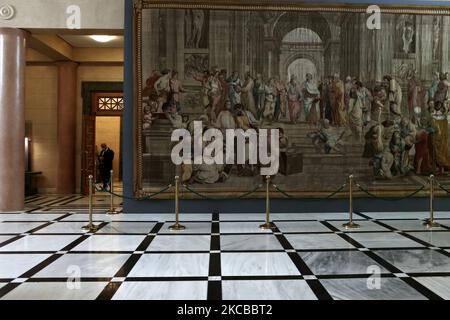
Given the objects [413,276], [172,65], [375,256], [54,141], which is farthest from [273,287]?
[54,141]

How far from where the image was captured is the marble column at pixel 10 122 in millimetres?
10258

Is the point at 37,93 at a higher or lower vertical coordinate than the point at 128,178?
higher

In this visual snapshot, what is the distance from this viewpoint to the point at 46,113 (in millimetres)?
15141

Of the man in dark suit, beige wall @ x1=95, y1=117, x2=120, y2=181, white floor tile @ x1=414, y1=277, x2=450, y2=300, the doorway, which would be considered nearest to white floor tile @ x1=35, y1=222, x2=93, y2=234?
white floor tile @ x1=414, y1=277, x2=450, y2=300

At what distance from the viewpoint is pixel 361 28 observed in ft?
33.2

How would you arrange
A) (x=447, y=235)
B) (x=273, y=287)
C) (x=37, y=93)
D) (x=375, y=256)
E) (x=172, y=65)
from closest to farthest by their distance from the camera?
(x=273, y=287), (x=375, y=256), (x=447, y=235), (x=172, y=65), (x=37, y=93)

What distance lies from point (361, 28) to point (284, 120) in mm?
2869

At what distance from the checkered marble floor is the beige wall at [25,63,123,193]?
20.8 feet

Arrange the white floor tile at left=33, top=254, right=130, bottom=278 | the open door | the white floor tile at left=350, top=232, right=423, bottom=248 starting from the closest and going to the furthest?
the white floor tile at left=33, top=254, right=130, bottom=278
the white floor tile at left=350, top=232, right=423, bottom=248
the open door

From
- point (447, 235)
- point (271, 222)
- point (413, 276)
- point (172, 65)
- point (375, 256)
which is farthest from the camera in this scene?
point (172, 65)

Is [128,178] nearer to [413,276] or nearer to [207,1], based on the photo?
[207,1]

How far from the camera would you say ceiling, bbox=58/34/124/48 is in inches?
530

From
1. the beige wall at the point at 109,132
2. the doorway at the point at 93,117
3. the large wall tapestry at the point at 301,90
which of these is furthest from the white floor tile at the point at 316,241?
the beige wall at the point at 109,132

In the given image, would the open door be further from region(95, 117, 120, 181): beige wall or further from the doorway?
region(95, 117, 120, 181): beige wall
